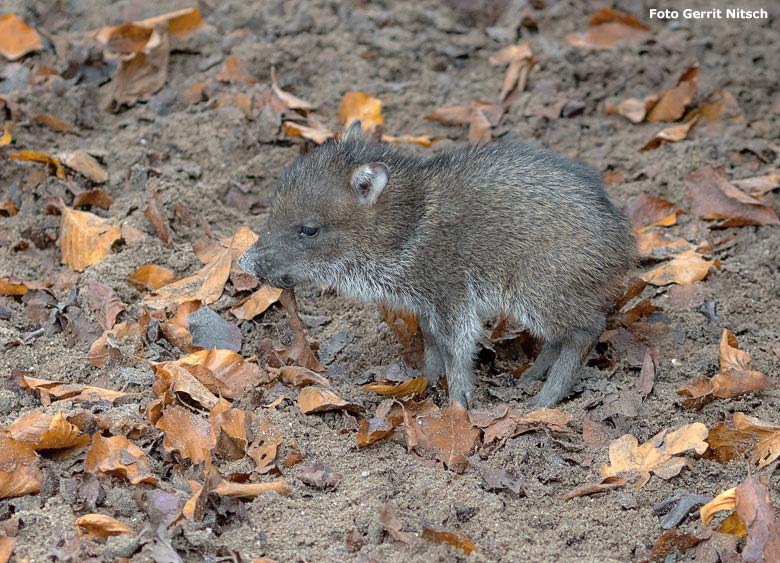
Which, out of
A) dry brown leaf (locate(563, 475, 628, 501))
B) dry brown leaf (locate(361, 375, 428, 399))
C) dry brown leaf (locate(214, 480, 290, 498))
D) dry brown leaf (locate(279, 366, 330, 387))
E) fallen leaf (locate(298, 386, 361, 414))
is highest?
dry brown leaf (locate(214, 480, 290, 498))

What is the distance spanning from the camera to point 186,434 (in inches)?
201

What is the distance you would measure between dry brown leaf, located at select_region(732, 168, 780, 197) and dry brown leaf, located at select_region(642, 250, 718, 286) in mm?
857

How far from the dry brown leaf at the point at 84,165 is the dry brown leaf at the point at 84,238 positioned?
496mm

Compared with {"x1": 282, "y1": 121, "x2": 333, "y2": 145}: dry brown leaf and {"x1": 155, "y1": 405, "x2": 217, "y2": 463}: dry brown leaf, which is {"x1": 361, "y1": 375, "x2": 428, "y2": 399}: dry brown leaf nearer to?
{"x1": 155, "y1": 405, "x2": 217, "y2": 463}: dry brown leaf

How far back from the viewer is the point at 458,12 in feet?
31.8

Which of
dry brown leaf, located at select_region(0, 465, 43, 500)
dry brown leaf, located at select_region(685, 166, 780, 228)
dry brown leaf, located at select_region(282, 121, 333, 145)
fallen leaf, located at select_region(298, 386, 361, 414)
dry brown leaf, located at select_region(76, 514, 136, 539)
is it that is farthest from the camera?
dry brown leaf, located at select_region(282, 121, 333, 145)

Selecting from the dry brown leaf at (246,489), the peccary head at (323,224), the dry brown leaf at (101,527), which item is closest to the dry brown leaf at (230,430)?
the dry brown leaf at (246,489)

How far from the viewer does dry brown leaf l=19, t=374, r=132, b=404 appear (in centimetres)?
536

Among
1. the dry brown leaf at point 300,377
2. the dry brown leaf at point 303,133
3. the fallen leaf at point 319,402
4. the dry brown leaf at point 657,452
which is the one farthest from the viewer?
the dry brown leaf at point 303,133

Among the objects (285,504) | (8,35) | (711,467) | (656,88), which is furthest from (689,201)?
(8,35)

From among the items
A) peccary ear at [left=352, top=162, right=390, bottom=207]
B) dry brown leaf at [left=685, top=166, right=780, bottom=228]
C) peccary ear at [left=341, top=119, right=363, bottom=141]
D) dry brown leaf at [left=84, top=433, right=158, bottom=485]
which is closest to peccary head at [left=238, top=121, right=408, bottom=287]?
peccary ear at [left=352, top=162, right=390, bottom=207]

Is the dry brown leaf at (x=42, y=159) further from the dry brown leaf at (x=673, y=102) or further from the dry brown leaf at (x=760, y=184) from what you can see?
the dry brown leaf at (x=760, y=184)

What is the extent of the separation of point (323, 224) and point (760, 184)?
3401 mm

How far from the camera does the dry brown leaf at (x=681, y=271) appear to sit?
682 centimetres
